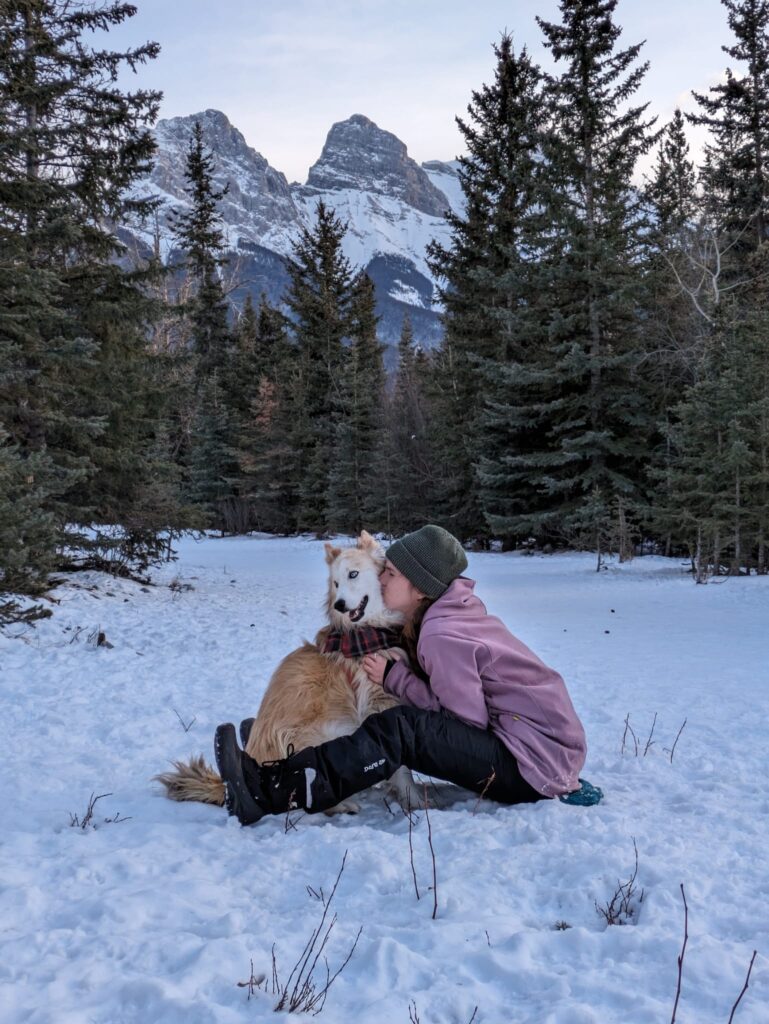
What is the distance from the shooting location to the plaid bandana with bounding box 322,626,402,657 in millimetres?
3498

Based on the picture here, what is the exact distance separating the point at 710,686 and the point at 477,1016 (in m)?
5.22

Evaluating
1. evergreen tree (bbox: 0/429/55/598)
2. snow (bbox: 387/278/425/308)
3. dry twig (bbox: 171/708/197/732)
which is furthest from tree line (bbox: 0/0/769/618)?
snow (bbox: 387/278/425/308)

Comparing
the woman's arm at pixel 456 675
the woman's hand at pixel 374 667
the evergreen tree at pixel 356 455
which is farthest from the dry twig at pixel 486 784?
the evergreen tree at pixel 356 455

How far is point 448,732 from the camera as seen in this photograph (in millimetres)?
3186

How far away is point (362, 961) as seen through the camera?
6.67 ft

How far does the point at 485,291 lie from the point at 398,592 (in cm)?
2277

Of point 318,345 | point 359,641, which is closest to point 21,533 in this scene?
point 359,641

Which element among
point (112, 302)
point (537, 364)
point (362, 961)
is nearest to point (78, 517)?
point (112, 302)

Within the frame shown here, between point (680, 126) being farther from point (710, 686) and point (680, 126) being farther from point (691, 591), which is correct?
point (710, 686)

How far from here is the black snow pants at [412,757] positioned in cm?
307

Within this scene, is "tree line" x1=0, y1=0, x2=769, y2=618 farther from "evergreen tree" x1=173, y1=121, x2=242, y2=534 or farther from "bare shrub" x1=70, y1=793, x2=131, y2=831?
"bare shrub" x1=70, y1=793, x2=131, y2=831

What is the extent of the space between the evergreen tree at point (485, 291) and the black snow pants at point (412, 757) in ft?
59.0

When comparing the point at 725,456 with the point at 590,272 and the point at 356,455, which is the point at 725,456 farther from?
the point at 356,455

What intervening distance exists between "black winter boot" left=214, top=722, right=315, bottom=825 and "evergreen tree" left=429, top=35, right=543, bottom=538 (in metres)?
18.3
